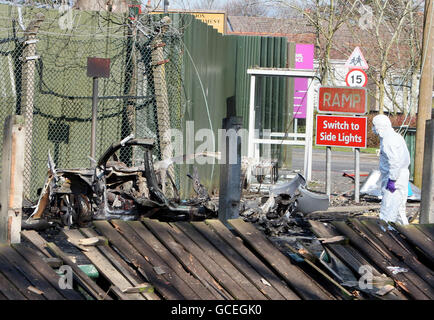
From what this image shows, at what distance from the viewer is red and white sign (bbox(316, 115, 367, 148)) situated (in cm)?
1405

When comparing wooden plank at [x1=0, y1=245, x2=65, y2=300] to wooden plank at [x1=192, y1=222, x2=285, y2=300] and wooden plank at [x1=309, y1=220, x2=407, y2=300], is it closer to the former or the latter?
wooden plank at [x1=192, y1=222, x2=285, y2=300]

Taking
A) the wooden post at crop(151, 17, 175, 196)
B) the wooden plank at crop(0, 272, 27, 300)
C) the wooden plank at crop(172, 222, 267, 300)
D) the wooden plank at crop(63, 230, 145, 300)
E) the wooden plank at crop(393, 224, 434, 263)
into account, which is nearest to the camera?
the wooden plank at crop(0, 272, 27, 300)

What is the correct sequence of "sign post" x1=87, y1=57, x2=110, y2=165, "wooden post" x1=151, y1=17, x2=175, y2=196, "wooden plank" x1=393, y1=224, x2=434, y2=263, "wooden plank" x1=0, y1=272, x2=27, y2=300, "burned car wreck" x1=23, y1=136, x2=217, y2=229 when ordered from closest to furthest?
"wooden plank" x1=0, y1=272, x2=27, y2=300
"wooden plank" x1=393, y1=224, x2=434, y2=263
"burned car wreck" x1=23, y1=136, x2=217, y2=229
"sign post" x1=87, y1=57, x2=110, y2=165
"wooden post" x1=151, y1=17, x2=175, y2=196

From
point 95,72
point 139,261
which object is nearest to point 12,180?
point 139,261

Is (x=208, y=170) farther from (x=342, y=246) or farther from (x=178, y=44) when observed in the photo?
(x=342, y=246)

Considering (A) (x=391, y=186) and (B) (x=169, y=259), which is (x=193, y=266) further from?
(A) (x=391, y=186)

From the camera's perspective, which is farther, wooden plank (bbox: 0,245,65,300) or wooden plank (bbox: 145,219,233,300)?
wooden plank (bbox: 145,219,233,300)

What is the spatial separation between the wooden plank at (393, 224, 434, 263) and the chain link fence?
7.57 meters

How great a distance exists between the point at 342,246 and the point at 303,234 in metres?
5.60

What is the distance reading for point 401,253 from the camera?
4.77 metres

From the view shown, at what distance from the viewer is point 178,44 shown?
40.8ft

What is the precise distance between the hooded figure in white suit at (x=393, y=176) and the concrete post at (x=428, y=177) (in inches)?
183

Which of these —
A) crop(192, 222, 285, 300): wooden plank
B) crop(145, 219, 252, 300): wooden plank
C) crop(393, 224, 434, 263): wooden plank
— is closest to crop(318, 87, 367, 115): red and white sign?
crop(393, 224, 434, 263): wooden plank
